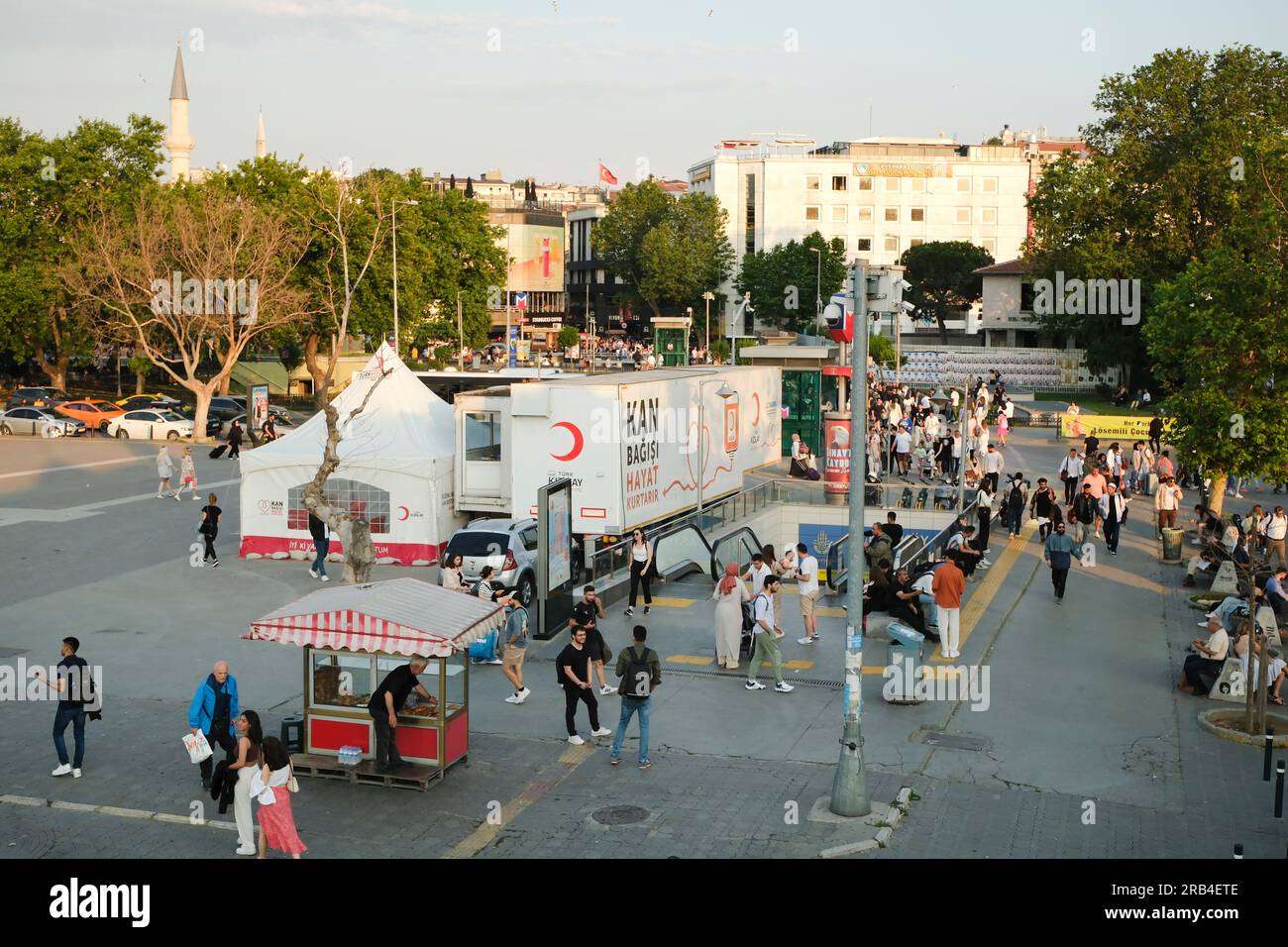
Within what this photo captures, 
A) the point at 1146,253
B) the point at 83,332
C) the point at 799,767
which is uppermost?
the point at 1146,253

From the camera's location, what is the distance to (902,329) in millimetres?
115000

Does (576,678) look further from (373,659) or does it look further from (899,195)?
(899,195)

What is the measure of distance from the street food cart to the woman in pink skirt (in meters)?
2.11

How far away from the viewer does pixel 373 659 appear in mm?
13914

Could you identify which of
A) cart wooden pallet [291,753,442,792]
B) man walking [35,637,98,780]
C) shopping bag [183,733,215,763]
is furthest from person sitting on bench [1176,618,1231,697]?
man walking [35,637,98,780]

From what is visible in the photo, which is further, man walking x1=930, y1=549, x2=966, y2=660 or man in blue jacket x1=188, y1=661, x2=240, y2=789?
man walking x1=930, y1=549, x2=966, y2=660

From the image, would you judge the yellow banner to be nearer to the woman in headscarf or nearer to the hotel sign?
the woman in headscarf

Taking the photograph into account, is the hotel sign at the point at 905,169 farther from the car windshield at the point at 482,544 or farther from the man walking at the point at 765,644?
the man walking at the point at 765,644

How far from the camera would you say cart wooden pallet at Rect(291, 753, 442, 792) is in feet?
44.1

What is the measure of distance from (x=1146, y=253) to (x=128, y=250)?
152ft

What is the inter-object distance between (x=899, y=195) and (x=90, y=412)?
84.9 m

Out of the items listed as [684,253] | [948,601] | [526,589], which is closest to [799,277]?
[684,253]
